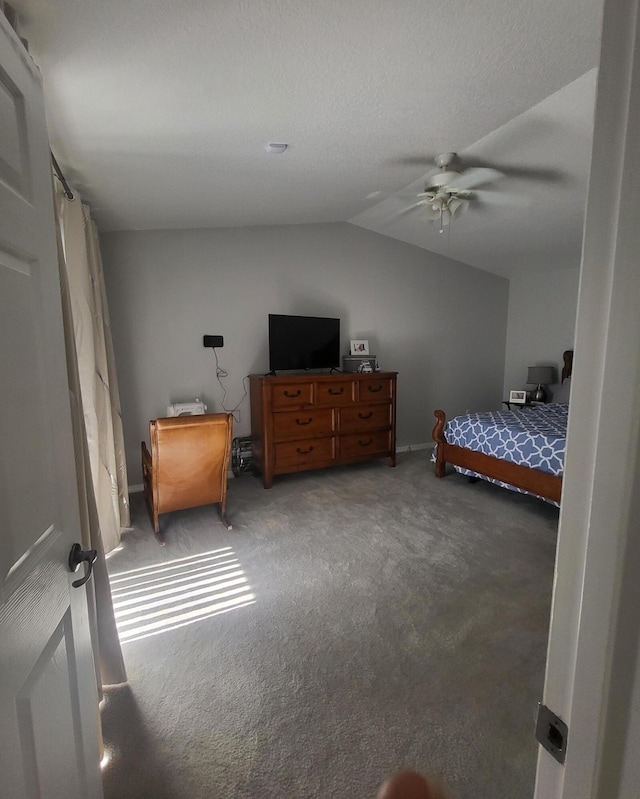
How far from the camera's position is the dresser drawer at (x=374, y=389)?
403 cm

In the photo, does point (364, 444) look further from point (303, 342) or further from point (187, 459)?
point (187, 459)

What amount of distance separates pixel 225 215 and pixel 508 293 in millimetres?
4213

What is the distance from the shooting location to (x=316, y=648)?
174cm

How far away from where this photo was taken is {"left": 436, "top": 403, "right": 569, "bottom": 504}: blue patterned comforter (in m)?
2.95

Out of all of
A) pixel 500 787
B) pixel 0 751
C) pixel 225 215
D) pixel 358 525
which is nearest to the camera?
pixel 0 751

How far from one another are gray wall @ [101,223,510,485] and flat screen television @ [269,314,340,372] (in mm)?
279

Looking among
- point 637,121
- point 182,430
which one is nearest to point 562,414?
point 182,430

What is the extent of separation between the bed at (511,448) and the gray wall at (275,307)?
1.18 meters

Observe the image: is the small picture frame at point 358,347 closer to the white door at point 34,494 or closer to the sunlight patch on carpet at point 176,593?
the sunlight patch on carpet at point 176,593

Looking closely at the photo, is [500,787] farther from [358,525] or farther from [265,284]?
[265,284]

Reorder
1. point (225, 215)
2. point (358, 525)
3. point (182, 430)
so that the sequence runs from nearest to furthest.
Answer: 1. point (182, 430)
2. point (358, 525)
3. point (225, 215)

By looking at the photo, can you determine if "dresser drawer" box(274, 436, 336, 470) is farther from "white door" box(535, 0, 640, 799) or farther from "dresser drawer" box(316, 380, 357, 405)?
"white door" box(535, 0, 640, 799)

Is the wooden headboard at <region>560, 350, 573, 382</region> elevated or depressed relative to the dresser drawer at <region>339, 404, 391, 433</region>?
elevated

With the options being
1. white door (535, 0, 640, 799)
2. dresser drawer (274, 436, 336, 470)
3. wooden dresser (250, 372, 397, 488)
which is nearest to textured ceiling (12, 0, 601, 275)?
white door (535, 0, 640, 799)
